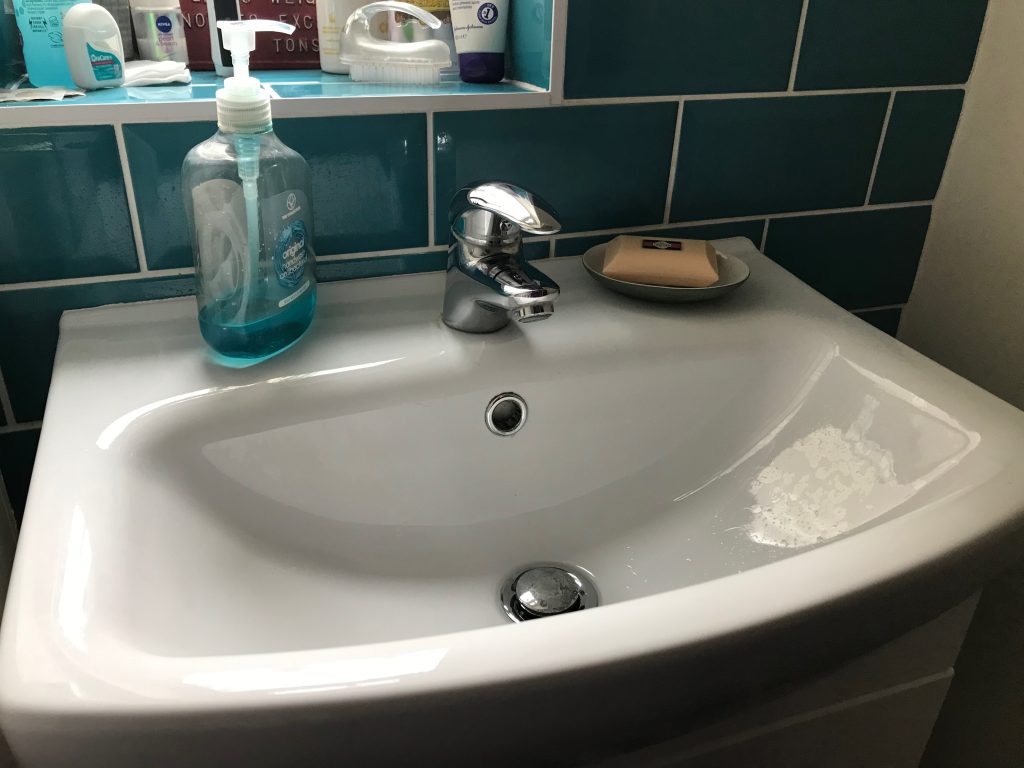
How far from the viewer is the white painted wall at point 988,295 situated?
2.57ft

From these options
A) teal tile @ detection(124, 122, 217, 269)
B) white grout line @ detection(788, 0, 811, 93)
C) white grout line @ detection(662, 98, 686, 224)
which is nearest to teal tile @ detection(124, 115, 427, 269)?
teal tile @ detection(124, 122, 217, 269)

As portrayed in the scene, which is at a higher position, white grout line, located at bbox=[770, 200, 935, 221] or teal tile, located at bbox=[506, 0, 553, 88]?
teal tile, located at bbox=[506, 0, 553, 88]

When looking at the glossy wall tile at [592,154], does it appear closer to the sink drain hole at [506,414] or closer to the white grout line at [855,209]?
the white grout line at [855,209]

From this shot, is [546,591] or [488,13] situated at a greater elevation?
[488,13]

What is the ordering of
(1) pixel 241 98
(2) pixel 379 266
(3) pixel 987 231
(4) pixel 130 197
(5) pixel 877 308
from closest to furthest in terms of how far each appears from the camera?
(1) pixel 241 98 < (4) pixel 130 197 < (2) pixel 379 266 < (3) pixel 987 231 < (5) pixel 877 308

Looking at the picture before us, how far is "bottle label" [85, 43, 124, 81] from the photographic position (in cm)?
62

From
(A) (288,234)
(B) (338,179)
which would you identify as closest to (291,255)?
(A) (288,234)

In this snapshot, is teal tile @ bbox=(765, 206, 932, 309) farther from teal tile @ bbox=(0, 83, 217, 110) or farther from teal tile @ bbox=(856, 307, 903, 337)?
teal tile @ bbox=(0, 83, 217, 110)

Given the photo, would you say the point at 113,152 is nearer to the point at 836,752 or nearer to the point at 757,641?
the point at 757,641

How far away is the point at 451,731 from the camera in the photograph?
358 mm

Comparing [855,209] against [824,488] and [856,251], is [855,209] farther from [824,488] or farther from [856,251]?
[824,488]

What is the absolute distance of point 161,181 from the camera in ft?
2.01

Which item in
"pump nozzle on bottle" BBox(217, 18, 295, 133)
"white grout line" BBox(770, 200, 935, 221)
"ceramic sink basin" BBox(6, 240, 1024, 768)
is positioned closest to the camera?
"ceramic sink basin" BBox(6, 240, 1024, 768)

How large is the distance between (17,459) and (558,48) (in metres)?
0.54
